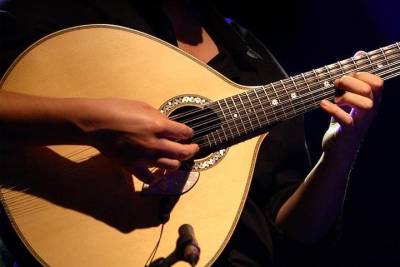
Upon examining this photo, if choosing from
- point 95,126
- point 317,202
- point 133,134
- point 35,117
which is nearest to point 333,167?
point 317,202

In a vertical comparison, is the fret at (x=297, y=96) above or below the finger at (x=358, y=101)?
above

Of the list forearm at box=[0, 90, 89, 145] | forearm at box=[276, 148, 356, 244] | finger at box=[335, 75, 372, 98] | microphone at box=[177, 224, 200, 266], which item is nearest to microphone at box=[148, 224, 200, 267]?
microphone at box=[177, 224, 200, 266]

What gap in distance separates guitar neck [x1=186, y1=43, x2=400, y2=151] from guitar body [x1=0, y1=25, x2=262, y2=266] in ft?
0.20

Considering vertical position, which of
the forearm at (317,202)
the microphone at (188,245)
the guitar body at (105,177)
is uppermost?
the guitar body at (105,177)

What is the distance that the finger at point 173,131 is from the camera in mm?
1111

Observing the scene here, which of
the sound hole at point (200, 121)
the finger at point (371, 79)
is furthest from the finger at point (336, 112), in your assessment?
the sound hole at point (200, 121)

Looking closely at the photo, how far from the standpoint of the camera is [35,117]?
1.08 meters

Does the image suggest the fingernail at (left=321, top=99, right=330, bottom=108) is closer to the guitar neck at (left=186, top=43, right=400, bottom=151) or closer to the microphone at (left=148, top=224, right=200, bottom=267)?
the guitar neck at (left=186, top=43, right=400, bottom=151)

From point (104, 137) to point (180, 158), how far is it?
0.24 m

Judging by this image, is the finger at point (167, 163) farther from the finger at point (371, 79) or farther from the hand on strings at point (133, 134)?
the finger at point (371, 79)

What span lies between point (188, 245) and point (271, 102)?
1.98ft

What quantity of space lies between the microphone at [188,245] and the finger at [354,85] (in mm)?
755

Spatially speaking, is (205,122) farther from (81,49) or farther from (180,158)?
(81,49)

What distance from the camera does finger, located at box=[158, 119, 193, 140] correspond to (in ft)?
3.65
